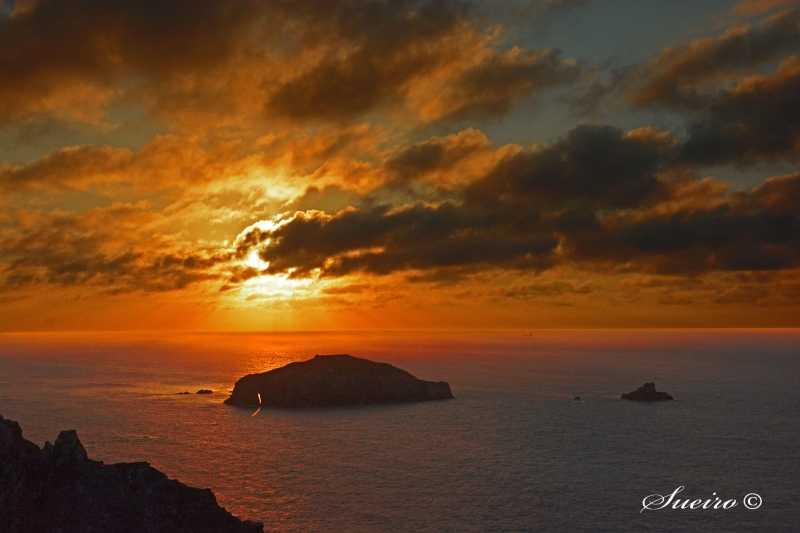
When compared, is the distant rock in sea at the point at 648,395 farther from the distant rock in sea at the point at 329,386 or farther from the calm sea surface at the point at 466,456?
the distant rock in sea at the point at 329,386

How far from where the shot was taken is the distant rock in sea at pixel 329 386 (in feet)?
439

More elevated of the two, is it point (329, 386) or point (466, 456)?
point (329, 386)

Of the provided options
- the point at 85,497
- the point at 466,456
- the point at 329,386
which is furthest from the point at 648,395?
the point at 85,497

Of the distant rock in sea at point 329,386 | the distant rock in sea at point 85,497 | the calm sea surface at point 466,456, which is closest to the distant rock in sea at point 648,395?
the calm sea surface at point 466,456

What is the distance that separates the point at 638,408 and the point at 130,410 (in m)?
113

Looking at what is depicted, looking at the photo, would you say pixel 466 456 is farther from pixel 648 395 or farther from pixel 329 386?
pixel 648 395

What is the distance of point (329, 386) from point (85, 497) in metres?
93.6

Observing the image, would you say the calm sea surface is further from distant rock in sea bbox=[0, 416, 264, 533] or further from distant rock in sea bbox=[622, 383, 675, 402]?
distant rock in sea bbox=[0, 416, 264, 533]

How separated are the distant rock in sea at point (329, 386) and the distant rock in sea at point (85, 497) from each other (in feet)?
290

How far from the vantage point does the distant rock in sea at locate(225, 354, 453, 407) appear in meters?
134

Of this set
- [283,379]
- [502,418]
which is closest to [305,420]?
[283,379]

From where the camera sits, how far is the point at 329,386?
443ft

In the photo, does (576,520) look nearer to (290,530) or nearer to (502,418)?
(290,530)

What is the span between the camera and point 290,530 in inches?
2014
